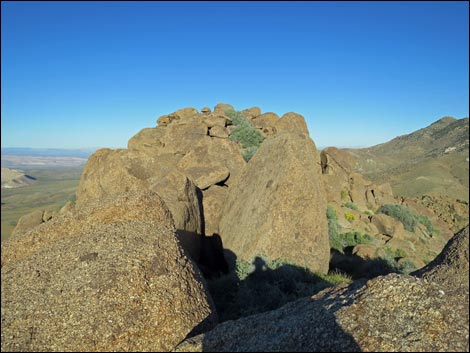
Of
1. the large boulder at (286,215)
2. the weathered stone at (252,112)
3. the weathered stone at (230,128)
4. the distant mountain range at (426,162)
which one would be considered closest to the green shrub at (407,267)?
the large boulder at (286,215)

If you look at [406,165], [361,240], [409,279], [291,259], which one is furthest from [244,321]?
[406,165]

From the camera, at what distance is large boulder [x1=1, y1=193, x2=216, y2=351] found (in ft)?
17.3

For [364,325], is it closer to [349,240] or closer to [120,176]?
[349,240]

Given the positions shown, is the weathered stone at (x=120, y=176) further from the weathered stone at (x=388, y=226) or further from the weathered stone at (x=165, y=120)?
the weathered stone at (x=388, y=226)

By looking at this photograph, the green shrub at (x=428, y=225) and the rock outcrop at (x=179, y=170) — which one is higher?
the rock outcrop at (x=179, y=170)

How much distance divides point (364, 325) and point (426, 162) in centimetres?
9576

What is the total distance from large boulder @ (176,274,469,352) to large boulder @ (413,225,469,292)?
9.91 ft

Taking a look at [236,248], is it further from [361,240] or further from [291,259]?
[361,240]

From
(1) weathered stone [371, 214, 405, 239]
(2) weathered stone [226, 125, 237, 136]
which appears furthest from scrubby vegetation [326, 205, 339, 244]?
(2) weathered stone [226, 125, 237, 136]

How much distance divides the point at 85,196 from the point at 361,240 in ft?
46.0

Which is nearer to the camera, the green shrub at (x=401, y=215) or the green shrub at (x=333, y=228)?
the green shrub at (x=333, y=228)

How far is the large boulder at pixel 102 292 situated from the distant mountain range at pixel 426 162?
218 feet

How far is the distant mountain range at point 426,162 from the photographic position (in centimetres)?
7088

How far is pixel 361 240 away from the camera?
1667cm
